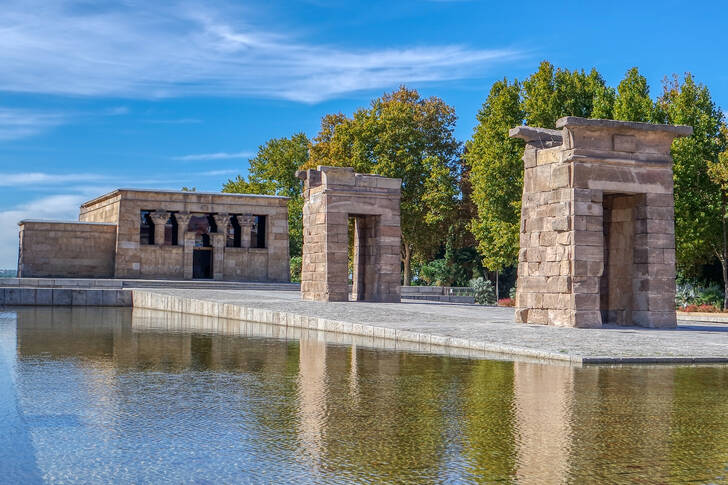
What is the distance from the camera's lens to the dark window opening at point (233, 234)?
168 ft

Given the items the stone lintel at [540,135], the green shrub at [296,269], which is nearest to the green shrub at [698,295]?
the stone lintel at [540,135]

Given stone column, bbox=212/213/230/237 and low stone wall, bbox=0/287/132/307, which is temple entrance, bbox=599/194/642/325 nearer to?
low stone wall, bbox=0/287/132/307

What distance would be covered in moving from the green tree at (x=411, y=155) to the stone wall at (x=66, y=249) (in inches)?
556

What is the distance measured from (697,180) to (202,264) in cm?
2936

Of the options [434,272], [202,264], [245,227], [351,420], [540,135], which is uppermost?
[540,135]

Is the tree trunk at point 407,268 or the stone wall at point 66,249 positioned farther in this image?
the tree trunk at point 407,268

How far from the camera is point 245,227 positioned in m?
50.6

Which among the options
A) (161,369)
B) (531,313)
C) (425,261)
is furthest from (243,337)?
(425,261)

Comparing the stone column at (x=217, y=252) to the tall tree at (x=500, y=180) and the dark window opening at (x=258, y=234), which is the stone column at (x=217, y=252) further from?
the tall tree at (x=500, y=180)

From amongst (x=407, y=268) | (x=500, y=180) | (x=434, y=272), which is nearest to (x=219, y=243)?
(x=407, y=268)

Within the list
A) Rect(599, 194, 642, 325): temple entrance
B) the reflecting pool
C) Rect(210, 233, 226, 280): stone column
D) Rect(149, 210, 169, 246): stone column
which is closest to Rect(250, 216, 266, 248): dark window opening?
Rect(210, 233, 226, 280): stone column

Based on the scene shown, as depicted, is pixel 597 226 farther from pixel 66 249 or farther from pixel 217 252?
pixel 66 249

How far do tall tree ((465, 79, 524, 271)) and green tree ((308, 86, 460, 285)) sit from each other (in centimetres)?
733

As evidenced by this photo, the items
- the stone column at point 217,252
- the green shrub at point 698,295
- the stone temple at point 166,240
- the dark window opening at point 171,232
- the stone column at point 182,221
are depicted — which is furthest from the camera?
the dark window opening at point 171,232
